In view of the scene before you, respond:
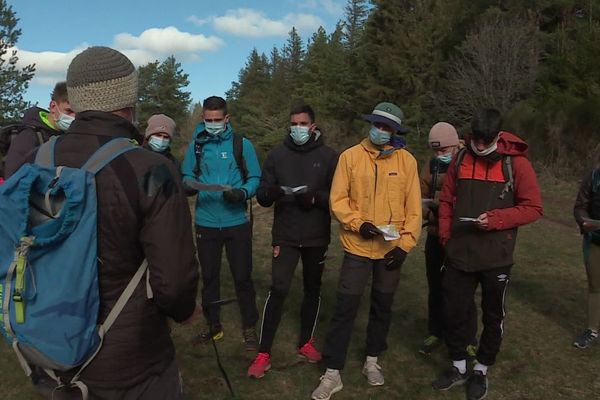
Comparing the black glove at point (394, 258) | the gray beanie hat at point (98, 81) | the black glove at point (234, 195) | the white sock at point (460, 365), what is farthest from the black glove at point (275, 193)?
the gray beanie hat at point (98, 81)

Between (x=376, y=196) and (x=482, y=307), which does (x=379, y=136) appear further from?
(x=482, y=307)

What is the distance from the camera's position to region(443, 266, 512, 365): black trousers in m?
3.94

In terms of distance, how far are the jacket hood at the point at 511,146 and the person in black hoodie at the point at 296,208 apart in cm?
139

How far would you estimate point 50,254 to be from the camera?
6.04ft

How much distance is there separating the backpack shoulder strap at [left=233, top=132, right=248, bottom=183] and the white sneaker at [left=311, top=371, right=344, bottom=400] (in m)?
1.89

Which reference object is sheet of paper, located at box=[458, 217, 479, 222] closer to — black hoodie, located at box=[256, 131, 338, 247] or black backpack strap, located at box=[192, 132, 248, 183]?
black hoodie, located at box=[256, 131, 338, 247]

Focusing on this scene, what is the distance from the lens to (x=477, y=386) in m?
4.08

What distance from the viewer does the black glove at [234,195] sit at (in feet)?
15.2

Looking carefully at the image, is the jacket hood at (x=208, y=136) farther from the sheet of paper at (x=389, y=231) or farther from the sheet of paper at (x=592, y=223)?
the sheet of paper at (x=592, y=223)

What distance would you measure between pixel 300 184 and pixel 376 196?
79 cm

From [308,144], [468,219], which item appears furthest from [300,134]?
[468,219]

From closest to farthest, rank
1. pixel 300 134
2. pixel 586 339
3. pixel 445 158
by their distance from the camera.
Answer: pixel 300 134 → pixel 445 158 → pixel 586 339

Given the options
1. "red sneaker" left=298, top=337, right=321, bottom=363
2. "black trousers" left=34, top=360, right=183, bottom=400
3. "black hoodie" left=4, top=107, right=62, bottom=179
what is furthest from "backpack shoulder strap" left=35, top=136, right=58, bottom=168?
"red sneaker" left=298, top=337, right=321, bottom=363

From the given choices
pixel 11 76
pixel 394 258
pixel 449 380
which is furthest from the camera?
pixel 11 76
